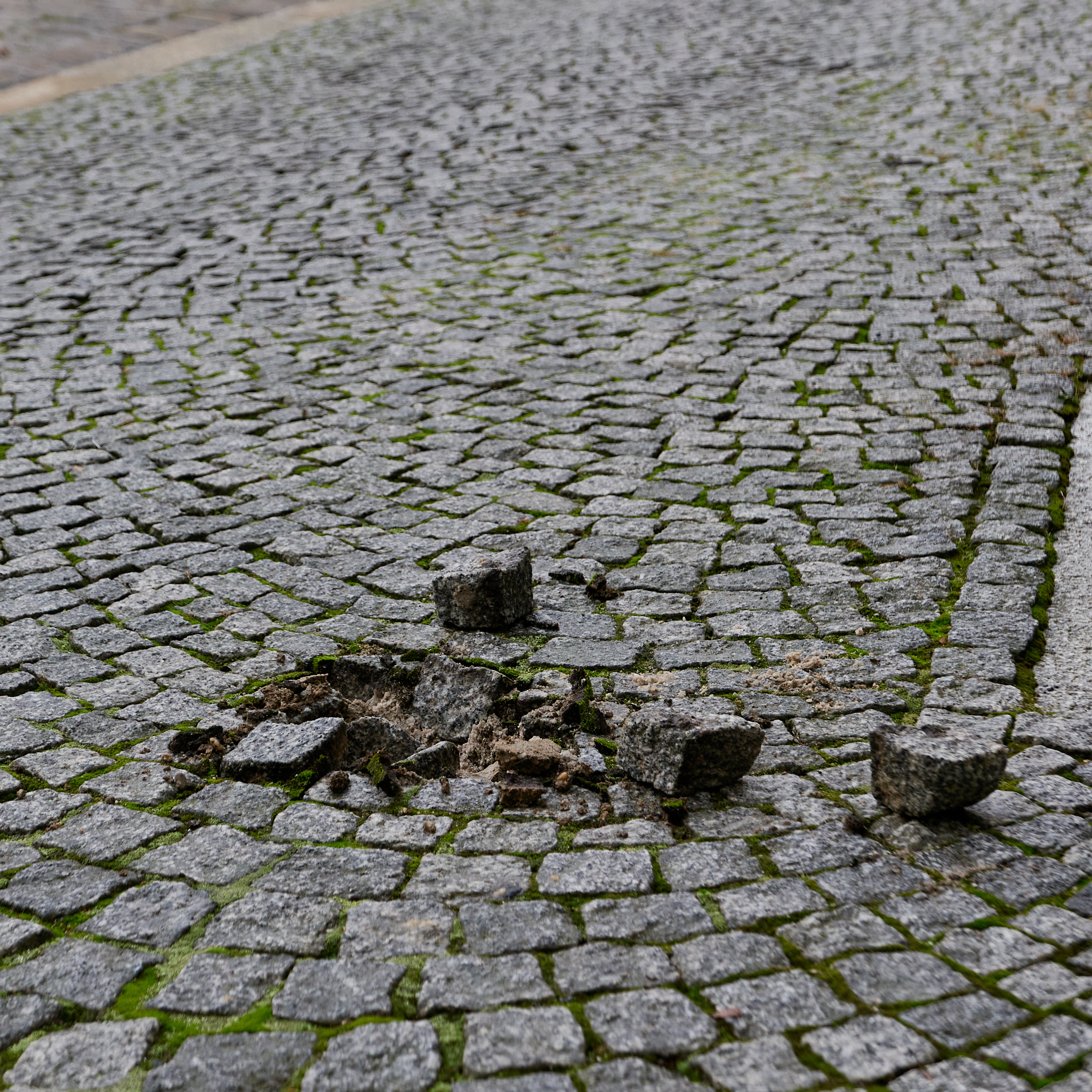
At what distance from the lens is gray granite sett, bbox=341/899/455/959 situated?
98.6 inches

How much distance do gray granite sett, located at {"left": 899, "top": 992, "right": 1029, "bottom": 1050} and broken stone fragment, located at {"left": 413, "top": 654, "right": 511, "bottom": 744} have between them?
1528 mm

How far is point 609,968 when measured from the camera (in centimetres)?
242

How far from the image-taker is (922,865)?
269 centimetres

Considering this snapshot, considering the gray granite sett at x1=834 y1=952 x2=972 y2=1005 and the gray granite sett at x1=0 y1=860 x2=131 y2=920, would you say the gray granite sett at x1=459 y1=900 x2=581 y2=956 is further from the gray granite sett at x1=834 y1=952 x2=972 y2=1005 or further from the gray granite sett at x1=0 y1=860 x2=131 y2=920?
the gray granite sett at x1=0 y1=860 x2=131 y2=920

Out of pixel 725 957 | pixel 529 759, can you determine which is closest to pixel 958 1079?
pixel 725 957

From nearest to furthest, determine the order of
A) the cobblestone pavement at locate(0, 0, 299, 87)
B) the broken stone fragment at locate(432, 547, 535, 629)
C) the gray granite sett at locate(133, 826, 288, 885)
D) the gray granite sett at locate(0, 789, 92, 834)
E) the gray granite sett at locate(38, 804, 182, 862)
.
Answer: the gray granite sett at locate(133, 826, 288, 885), the gray granite sett at locate(38, 804, 182, 862), the gray granite sett at locate(0, 789, 92, 834), the broken stone fragment at locate(432, 547, 535, 629), the cobblestone pavement at locate(0, 0, 299, 87)

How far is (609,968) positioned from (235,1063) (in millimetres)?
791

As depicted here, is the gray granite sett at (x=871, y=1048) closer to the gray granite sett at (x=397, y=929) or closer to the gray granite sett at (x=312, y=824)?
the gray granite sett at (x=397, y=929)

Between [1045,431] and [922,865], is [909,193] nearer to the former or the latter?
[1045,431]

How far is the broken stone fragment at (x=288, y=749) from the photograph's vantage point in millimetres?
3141

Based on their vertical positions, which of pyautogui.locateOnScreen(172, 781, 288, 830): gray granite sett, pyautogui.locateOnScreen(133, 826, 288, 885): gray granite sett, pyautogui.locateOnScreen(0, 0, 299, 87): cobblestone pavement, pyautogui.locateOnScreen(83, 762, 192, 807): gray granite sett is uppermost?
pyautogui.locateOnScreen(0, 0, 299, 87): cobblestone pavement

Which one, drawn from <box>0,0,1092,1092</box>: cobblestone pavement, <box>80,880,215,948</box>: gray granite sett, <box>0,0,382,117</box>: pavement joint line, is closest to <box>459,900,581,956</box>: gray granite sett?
<box>0,0,1092,1092</box>: cobblestone pavement

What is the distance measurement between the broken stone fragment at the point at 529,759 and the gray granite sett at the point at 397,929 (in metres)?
0.56

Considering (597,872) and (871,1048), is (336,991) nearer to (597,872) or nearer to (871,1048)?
(597,872)
